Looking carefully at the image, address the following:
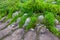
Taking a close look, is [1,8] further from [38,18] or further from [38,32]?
[38,32]

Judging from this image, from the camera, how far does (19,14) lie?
141 inches

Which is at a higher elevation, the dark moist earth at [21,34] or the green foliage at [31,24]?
the green foliage at [31,24]

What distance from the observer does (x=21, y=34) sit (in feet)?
10.00

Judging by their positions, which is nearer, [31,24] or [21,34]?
[21,34]

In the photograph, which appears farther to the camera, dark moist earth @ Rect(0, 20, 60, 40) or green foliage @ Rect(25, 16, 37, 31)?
green foliage @ Rect(25, 16, 37, 31)

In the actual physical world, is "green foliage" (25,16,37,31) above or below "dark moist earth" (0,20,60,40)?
above

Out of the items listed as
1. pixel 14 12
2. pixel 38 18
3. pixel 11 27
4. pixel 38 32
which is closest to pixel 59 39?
pixel 38 32

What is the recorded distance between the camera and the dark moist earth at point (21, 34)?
113 inches

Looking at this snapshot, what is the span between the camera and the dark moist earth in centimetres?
287

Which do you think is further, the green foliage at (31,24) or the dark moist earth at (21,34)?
the green foliage at (31,24)

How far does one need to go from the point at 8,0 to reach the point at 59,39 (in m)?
2.06

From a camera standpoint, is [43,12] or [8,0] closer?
[43,12]

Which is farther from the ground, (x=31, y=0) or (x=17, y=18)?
(x=31, y=0)

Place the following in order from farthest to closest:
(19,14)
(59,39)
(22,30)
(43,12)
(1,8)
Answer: (1,8) → (19,14) → (43,12) → (22,30) → (59,39)
